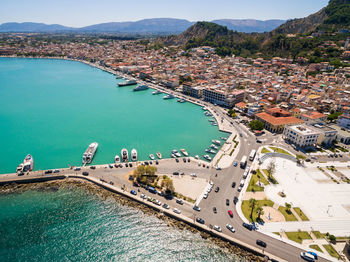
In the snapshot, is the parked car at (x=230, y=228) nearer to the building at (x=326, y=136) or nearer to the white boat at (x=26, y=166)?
the building at (x=326, y=136)

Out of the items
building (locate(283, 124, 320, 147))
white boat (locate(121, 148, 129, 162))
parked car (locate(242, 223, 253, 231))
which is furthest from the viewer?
building (locate(283, 124, 320, 147))

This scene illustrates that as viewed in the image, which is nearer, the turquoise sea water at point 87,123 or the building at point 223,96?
the turquoise sea water at point 87,123

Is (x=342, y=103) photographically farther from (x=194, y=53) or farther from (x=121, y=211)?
(x=194, y=53)

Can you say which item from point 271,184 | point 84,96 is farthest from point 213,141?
point 84,96

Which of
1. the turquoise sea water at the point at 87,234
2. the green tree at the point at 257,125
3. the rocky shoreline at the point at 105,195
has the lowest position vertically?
the turquoise sea water at the point at 87,234

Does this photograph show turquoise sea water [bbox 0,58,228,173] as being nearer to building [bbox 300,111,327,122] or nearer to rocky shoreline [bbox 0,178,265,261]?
rocky shoreline [bbox 0,178,265,261]

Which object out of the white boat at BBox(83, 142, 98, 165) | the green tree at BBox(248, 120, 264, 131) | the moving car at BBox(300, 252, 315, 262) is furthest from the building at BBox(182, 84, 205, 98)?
the moving car at BBox(300, 252, 315, 262)

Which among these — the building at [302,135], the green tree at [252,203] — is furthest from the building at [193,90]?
the green tree at [252,203]
